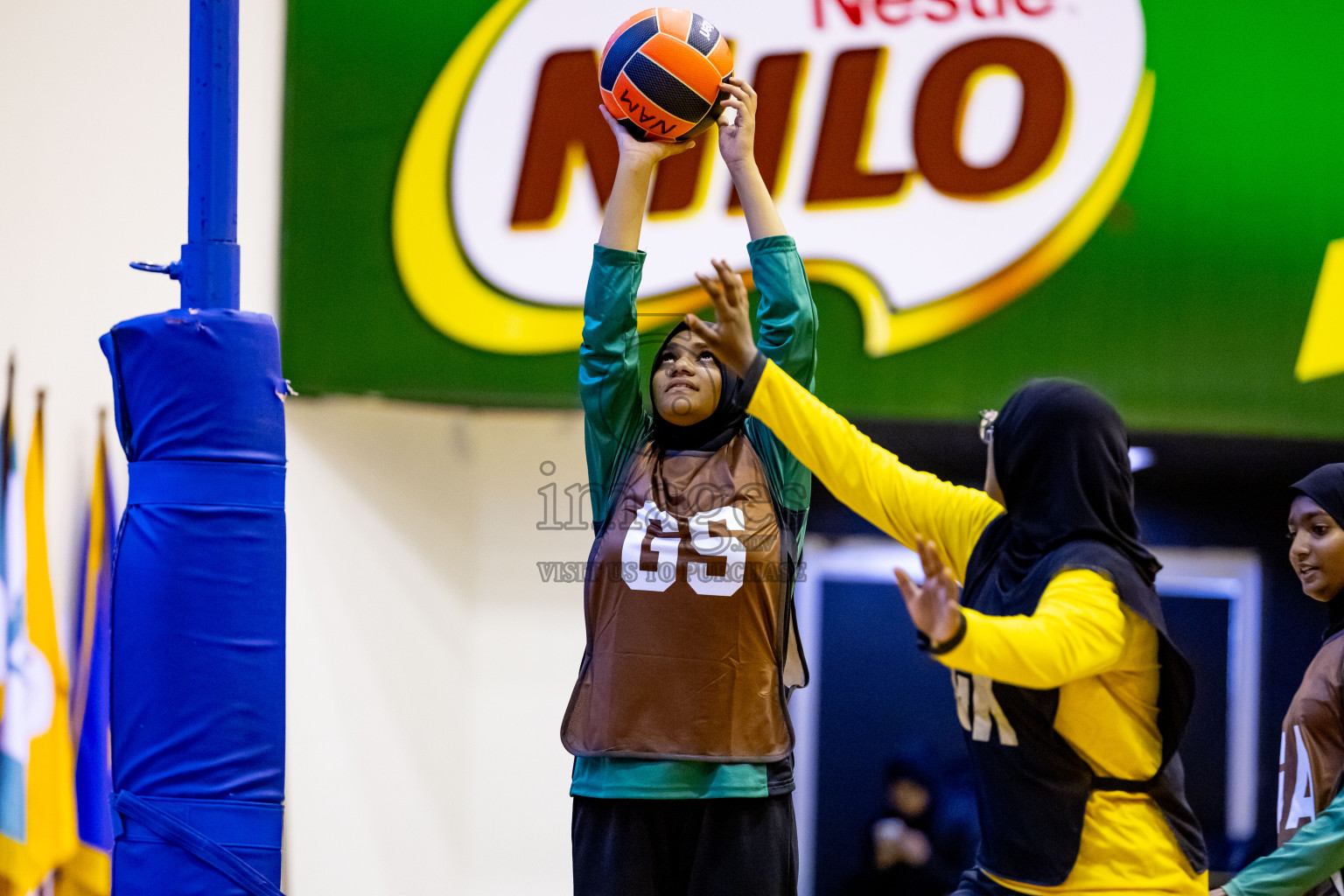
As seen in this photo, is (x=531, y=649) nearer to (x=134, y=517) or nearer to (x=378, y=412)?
(x=378, y=412)

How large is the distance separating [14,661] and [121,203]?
165 cm

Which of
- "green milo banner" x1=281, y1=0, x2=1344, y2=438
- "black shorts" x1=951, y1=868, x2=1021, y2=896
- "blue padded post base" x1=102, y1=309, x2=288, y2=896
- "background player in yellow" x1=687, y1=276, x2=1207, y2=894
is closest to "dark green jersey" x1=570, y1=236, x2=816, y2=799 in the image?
"black shorts" x1=951, y1=868, x2=1021, y2=896

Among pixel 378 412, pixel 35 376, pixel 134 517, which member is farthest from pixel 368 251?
pixel 134 517

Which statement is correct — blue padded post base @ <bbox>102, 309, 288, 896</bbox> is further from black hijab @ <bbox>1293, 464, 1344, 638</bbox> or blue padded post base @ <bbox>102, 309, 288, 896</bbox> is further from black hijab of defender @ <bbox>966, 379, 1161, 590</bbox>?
black hijab @ <bbox>1293, 464, 1344, 638</bbox>

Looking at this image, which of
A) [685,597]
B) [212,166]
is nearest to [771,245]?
[685,597]

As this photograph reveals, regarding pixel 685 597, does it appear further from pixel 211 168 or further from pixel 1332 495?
pixel 1332 495

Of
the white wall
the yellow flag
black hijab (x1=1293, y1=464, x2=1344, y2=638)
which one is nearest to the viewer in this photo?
black hijab (x1=1293, y1=464, x2=1344, y2=638)

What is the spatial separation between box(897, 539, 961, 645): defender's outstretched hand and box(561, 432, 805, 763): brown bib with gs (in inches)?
30.8

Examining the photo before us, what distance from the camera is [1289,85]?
489cm

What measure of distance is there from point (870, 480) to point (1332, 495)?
1.51 meters

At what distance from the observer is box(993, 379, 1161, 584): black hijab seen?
96.5 inches

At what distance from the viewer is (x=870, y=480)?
2707mm

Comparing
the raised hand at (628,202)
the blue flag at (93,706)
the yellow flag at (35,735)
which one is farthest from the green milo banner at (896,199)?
the raised hand at (628,202)

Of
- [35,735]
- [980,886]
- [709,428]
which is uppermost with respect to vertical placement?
[709,428]
